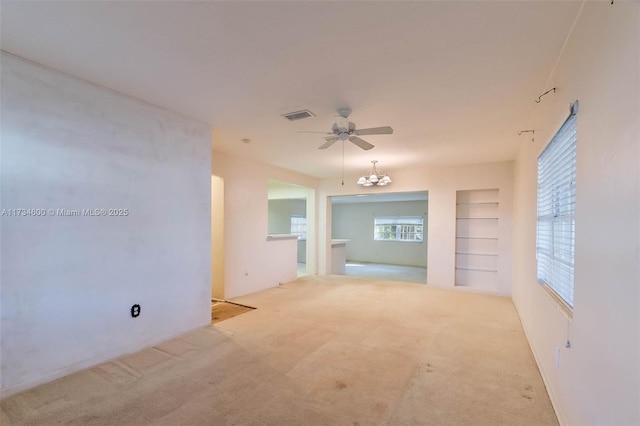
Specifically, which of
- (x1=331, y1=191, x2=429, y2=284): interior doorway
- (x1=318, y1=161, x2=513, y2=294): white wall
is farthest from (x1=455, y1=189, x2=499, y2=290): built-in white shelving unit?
(x1=331, y1=191, x2=429, y2=284): interior doorway

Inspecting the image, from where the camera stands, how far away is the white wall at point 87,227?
7.35ft

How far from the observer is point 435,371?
8.55ft

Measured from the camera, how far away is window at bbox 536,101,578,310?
1.94 m

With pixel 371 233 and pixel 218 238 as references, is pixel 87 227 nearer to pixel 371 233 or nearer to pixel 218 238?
pixel 218 238

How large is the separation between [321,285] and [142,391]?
13.9 feet

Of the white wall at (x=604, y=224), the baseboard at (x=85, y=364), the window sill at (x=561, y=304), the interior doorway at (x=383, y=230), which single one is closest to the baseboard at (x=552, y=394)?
the white wall at (x=604, y=224)

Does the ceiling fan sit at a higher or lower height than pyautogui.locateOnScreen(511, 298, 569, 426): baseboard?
higher

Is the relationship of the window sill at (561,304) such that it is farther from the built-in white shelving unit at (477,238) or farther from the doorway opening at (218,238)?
the doorway opening at (218,238)

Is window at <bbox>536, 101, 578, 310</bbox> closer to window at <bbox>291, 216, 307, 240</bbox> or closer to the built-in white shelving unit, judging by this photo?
the built-in white shelving unit

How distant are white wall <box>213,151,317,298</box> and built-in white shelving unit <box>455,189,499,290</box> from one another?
3.78m

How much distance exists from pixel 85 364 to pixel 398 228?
10.1 m

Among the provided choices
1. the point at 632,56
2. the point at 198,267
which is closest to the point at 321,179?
the point at 198,267

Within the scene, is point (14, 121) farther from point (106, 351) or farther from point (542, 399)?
point (542, 399)

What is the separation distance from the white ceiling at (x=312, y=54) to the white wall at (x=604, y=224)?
401mm
